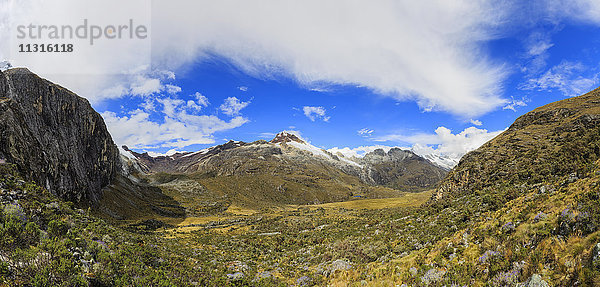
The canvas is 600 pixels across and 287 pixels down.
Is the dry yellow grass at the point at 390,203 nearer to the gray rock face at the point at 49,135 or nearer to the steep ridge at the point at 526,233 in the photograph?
the steep ridge at the point at 526,233

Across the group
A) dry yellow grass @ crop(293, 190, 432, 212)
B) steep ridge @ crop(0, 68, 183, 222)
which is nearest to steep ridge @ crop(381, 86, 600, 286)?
steep ridge @ crop(0, 68, 183, 222)

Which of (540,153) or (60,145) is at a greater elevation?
(60,145)

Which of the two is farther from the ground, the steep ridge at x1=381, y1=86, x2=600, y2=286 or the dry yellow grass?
the steep ridge at x1=381, y1=86, x2=600, y2=286

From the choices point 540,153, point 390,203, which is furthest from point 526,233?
point 390,203

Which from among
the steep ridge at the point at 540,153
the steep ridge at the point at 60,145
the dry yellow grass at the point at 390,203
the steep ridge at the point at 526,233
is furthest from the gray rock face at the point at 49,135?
the dry yellow grass at the point at 390,203

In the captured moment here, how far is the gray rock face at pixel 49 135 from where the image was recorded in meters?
28.2

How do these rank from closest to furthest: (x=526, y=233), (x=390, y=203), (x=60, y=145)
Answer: (x=526, y=233)
(x=60, y=145)
(x=390, y=203)

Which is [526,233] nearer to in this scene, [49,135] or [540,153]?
[540,153]

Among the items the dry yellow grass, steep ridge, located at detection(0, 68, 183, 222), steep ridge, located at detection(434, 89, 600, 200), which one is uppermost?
steep ridge, located at detection(0, 68, 183, 222)

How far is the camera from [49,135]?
143ft

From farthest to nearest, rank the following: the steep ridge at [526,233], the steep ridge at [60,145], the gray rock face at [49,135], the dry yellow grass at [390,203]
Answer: the dry yellow grass at [390,203]
the steep ridge at [60,145]
the gray rock face at [49,135]
the steep ridge at [526,233]

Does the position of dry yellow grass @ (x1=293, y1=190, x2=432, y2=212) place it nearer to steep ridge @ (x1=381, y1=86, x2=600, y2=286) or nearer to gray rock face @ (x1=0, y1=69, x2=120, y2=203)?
steep ridge @ (x1=381, y1=86, x2=600, y2=286)

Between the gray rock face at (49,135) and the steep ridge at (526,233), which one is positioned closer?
the steep ridge at (526,233)

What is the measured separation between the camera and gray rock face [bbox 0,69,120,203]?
28.2 meters
